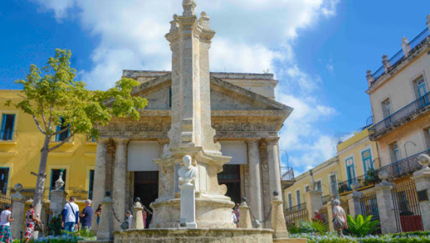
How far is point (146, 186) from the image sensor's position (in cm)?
2264

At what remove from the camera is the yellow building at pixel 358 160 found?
79.2 ft

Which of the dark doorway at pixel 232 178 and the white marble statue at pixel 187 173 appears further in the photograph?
the dark doorway at pixel 232 178

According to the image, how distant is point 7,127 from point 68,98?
36.3ft

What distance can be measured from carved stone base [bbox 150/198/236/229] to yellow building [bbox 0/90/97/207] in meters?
17.3

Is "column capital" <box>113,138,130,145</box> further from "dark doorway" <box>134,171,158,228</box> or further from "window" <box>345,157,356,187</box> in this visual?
"window" <box>345,157,356,187</box>

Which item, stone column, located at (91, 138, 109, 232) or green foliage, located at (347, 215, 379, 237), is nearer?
green foliage, located at (347, 215, 379, 237)

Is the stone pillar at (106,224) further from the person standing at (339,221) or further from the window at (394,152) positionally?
the window at (394,152)

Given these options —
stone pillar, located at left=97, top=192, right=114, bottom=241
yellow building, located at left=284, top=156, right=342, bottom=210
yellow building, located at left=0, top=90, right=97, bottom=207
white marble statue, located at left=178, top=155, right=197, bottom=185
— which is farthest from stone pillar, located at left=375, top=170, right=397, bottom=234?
yellow building, located at left=284, top=156, right=342, bottom=210

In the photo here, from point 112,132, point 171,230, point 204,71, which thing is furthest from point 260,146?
point 171,230

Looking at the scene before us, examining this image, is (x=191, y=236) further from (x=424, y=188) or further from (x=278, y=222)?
(x=424, y=188)

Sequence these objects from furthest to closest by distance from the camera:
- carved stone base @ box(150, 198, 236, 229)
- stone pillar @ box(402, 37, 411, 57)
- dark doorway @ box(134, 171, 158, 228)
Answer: dark doorway @ box(134, 171, 158, 228) → stone pillar @ box(402, 37, 411, 57) → carved stone base @ box(150, 198, 236, 229)

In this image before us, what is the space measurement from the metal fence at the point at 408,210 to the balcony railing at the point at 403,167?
8.17 metres

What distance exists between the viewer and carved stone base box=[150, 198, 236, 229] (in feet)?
23.3

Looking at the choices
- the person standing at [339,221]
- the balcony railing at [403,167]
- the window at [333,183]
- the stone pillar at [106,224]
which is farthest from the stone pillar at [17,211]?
the window at [333,183]
